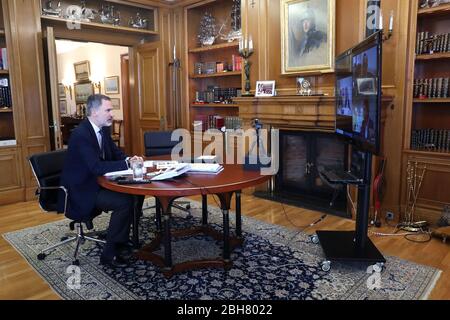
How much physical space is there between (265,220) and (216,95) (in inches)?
95.5

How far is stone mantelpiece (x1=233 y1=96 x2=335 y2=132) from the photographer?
144 inches

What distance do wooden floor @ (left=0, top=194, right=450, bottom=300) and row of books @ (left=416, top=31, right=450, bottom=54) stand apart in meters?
1.72

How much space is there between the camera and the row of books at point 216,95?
17.0 feet

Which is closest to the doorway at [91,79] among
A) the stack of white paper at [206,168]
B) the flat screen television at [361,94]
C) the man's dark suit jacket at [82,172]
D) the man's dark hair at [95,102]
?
the man's dark hair at [95,102]

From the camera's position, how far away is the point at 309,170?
4.20 meters

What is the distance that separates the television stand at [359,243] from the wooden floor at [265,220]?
342mm

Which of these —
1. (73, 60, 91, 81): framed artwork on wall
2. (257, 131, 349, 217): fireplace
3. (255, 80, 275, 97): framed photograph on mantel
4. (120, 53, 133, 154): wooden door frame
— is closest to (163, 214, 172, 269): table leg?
(257, 131, 349, 217): fireplace

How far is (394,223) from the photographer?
349 cm

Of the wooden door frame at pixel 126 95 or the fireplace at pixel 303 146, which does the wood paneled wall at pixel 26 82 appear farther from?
the wooden door frame at pixel 126 95

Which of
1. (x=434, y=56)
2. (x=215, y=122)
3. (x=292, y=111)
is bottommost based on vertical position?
(x=215, y=122)

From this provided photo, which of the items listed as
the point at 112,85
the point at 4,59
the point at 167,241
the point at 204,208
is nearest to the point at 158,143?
the point at 204,208

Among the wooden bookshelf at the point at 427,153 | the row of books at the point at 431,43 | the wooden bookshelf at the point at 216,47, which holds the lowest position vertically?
the wooden bookshelf at the point at 427,153

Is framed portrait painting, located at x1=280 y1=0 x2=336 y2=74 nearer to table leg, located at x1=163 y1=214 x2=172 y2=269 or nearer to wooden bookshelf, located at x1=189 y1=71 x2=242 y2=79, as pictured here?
wooden bookshelf, located at x1=189 y1=71 x2=242 y2=79

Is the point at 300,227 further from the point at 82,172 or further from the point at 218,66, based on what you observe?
the point at 218,66
